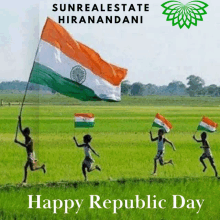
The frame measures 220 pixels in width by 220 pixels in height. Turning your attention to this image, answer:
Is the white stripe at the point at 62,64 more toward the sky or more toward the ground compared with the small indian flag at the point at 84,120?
more toward the sky

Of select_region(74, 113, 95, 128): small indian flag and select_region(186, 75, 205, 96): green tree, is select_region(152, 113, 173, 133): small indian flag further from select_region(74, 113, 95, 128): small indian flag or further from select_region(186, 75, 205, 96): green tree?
select_region(186, 75, 205, 96): green tree

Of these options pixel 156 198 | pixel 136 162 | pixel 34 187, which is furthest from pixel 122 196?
pixel 136 162

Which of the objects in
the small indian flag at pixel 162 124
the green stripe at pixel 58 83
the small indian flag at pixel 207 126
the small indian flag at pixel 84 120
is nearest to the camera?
the green stripe at pixel 58 83

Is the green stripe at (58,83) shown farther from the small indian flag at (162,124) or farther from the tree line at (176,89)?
the tree line at (176,89)

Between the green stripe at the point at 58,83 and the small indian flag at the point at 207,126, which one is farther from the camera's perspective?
the small indian flag at the point at 207,126

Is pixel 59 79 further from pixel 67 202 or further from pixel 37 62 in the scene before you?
pixel 67 202

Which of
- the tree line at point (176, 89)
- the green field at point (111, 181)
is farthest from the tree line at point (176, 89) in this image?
the green field at point (111, 181)

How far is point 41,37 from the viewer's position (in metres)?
Result: 12.4

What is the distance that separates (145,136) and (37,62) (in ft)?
61.6

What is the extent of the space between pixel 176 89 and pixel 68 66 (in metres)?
148

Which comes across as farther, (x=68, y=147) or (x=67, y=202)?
(x=68, y=147)

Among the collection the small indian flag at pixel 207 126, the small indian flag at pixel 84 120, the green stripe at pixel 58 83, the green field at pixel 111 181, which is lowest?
the green field at pixel 111 181

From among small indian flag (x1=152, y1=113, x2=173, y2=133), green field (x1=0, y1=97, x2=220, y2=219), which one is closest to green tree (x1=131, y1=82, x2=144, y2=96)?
green field (x1=0, y1=97, x2=220, y2=219)

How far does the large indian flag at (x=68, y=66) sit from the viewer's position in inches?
482
